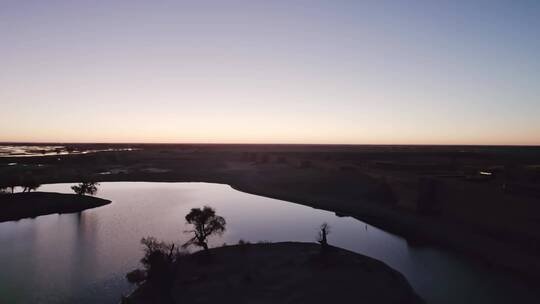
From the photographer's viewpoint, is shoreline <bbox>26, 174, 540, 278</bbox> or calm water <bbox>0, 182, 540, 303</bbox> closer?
calm water <bbox>0, 182, 540, 303</bbox>

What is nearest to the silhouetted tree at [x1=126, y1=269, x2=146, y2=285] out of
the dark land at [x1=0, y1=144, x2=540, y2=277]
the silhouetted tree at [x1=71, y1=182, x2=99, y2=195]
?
the dark land at [x1=0, y1=144, x2=540, y2=277]

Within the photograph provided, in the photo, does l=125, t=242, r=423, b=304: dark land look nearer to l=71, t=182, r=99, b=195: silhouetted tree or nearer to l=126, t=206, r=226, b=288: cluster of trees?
l=126, t=206, r=226, b=288: cluster of trees

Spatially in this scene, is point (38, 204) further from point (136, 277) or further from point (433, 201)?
point (433, 201)

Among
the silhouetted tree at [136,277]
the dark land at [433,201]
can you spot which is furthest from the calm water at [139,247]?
the dark land at [433,201]

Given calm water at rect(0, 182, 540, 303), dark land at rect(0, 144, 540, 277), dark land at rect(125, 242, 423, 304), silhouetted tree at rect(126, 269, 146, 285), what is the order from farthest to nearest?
dark land at rect(0, 144, 540, 277), silhouetted tree at rect(126, 269, 146, 285), calm water at rect(0, 182, 540, 303), dark land at rect(125, 242, 423, 304)

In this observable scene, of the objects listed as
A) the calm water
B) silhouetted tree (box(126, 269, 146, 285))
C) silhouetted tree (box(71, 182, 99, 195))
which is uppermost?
silhouetted tree (box(71, 182, 99, 195))

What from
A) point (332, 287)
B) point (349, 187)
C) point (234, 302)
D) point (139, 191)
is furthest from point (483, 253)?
point (139, 191)
